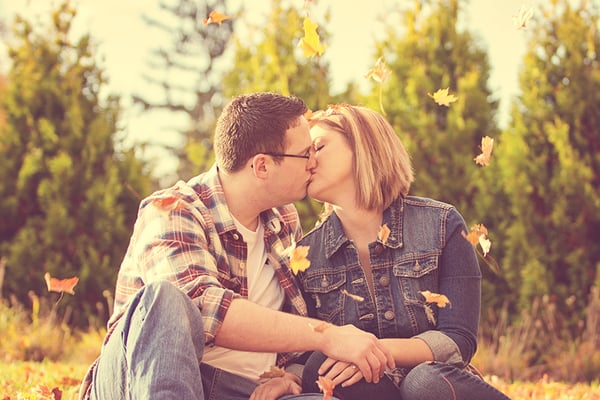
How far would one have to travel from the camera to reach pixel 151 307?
2.20 metres

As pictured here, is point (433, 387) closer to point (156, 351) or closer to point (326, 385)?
point (326, 385)

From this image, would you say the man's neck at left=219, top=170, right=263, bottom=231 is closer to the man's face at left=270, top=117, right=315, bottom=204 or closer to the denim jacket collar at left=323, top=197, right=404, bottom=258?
the man's face at left=270, top=117, right=315, bottom=204

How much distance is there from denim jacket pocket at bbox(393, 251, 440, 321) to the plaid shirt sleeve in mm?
765

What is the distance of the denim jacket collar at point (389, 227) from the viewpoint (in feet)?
10.1

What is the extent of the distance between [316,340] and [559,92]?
5.34 m

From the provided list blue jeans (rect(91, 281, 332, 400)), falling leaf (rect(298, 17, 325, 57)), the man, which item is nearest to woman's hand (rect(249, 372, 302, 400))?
the man

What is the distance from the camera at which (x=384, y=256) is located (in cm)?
307

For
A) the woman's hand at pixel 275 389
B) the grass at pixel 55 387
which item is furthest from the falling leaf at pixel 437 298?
the grass at pixel 55 387

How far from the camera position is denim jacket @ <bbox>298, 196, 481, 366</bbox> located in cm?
289

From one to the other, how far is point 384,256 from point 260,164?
0.62 metres

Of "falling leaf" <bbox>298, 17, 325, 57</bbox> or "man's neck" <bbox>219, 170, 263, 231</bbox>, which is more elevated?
"falling leaf" <bbox>298, 17, 325, 57</bbox>

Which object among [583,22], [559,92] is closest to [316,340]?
[559,92]

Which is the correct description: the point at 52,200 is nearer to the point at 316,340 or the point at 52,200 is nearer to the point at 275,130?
the point at 275,130

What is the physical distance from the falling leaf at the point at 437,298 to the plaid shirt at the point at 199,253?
0.50m
